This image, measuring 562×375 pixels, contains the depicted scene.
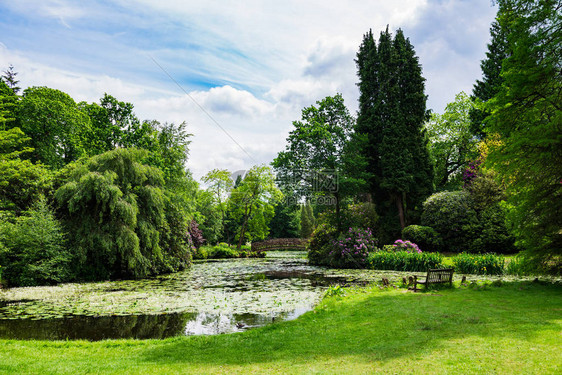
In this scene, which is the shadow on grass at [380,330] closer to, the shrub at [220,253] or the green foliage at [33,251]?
the green foliage at [33,251]

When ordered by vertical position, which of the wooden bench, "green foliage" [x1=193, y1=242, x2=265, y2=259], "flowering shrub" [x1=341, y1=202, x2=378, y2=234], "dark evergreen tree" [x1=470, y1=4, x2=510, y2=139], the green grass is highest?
"dark evergreen tree" [x1=470, y1=4, x2=510, y2=139]

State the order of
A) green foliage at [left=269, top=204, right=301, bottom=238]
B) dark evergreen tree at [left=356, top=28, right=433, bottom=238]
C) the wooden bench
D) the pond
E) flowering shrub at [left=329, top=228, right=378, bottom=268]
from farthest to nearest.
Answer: green foliage at [left=269, top=204, right=301, bottom=238] → dark evergreen tree at [left=356, top=28, right=433, bottom=238] → flowering shrub at [left=329, top=228, right=378, bottom=268] → the wooden bench → the pond

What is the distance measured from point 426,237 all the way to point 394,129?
9935 mm

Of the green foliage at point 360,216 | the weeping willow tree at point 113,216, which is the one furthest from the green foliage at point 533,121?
the weeping willow tree at point 113,216

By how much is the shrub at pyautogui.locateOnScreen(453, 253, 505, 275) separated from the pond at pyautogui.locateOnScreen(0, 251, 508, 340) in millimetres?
5106

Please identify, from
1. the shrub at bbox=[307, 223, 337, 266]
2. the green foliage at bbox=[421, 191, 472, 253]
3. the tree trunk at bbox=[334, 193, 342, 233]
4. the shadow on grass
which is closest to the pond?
the shadow on grass

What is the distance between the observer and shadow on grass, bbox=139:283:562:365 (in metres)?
5.08

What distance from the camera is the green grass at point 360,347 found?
434cm

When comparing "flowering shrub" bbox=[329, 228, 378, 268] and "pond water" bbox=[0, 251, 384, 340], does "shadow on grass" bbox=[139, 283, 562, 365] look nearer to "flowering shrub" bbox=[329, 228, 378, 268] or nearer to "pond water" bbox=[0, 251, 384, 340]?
"pond water" bbox=[0, 251, 384, 340]

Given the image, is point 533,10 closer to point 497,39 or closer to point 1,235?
point 1,235

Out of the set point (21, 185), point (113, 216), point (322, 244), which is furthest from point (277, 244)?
point (21, 185)

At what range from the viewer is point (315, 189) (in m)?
24.5

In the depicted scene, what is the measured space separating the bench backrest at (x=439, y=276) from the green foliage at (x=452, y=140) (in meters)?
26.5

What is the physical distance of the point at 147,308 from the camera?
9445mm
